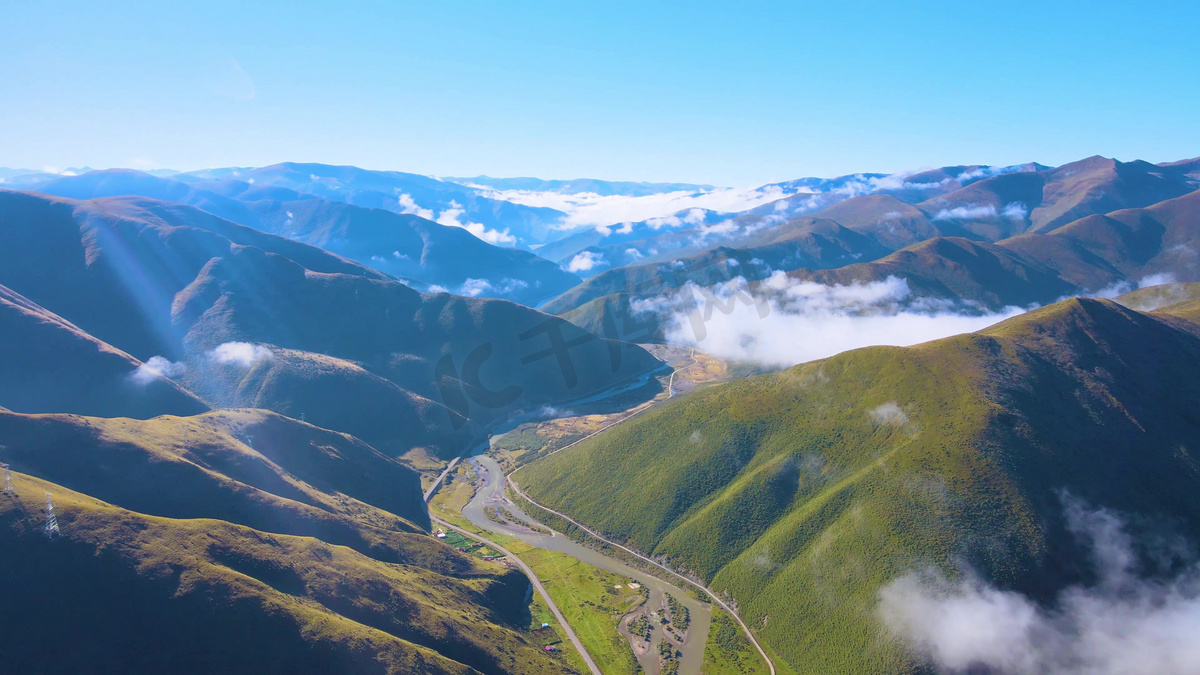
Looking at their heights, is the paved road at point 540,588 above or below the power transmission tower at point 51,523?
below

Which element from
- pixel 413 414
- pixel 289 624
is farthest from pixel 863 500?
pixel 413 414

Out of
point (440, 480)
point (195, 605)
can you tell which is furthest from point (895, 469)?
point (440, 480)

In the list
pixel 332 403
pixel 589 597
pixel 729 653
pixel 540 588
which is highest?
pixel 332 403

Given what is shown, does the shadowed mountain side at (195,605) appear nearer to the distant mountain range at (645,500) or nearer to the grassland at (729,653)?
the distant mountain range at (645,500)

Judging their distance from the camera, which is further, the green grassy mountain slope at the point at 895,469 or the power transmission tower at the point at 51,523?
the green grassy mountain slope at the point at 895,469

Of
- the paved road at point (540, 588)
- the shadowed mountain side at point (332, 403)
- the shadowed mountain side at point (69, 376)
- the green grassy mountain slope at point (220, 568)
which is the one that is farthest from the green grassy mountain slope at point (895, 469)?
the shadowed mountain side at point (69, 376)

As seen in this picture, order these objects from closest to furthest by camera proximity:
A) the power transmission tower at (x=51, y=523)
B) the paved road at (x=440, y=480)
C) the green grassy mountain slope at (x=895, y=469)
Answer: the power transmission tower at (x=51, y=523), the green grassy mountain slope at (x=895, y=469), the paved road at (x=440, y=480)

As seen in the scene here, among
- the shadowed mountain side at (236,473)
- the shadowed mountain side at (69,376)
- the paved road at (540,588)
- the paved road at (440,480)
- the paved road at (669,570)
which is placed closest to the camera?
the shadowed mountain side at (236,473)

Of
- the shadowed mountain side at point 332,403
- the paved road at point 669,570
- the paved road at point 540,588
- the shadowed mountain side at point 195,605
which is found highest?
the shadowed mountain side at point 195,605

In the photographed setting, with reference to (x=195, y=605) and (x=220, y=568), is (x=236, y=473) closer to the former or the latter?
(x=220, y=568)
